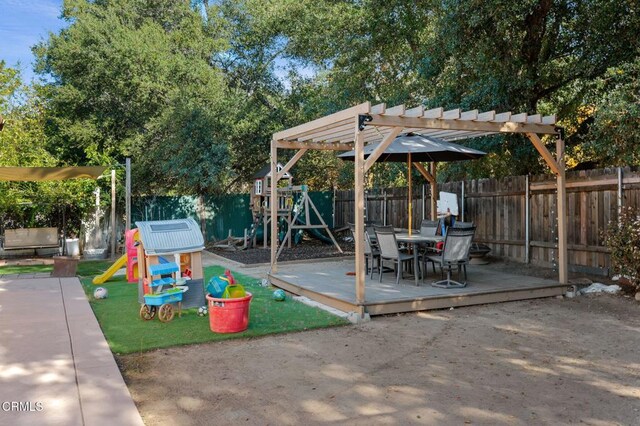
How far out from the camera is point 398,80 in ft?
46.6

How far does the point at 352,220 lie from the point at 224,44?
7.48 metres

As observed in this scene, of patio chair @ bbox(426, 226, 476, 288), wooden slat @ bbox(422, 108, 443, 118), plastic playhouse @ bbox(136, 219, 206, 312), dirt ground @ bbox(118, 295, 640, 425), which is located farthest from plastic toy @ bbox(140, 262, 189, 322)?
wooden slat @ bbox(422, 108, 443, 118)

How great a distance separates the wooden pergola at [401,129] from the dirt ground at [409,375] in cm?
116

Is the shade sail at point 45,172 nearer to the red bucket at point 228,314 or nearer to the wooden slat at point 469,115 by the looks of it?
the red bucket at point 228,314

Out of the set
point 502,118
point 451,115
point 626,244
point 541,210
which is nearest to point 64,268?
point 451,115

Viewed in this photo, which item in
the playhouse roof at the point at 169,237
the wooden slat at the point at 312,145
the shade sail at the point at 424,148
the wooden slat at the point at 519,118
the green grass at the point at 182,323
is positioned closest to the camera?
the green grass at the point at 182,323

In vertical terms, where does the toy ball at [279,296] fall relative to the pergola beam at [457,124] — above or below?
below

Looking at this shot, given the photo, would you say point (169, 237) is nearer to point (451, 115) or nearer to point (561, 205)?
point (451, 115)

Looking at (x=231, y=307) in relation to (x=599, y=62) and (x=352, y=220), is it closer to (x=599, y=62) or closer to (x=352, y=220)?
(x=599, y=62)

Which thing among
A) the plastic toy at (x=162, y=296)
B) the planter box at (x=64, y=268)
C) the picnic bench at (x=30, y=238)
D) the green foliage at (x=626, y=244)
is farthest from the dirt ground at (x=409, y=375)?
the picnic bench at (x=30, y=238)

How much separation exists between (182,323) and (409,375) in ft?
9.17

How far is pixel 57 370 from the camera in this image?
385cm

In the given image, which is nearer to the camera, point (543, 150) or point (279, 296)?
point (279, 296)

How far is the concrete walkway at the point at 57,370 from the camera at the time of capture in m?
3.03
